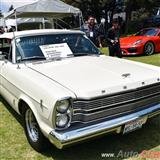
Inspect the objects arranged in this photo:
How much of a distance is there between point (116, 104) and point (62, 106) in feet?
2.38

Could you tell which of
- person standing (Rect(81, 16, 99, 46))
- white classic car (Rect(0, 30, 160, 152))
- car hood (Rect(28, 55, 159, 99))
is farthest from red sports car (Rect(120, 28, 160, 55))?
car hood (Rect(28, 55, 159, 99))

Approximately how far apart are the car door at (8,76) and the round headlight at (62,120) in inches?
51.7

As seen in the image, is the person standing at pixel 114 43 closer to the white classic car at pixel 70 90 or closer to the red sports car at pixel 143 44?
the red sports car at pixel 143 44

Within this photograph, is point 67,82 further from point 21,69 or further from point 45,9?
point 45,9

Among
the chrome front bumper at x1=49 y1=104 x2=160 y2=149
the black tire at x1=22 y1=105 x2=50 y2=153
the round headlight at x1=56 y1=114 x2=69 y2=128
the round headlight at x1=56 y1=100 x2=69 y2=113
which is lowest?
the black tire at x1=22 y1=105 x2=50 y2=153

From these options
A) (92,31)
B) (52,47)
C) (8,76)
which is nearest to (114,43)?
(92,31)

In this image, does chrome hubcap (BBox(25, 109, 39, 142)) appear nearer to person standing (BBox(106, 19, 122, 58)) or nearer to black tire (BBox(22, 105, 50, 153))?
black tire (BBox(22, 105, 50, 153))

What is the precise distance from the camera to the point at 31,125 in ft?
14.8

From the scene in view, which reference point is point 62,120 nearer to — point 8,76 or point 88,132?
point 88,132

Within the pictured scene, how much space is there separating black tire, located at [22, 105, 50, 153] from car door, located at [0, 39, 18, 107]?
1.44 ft

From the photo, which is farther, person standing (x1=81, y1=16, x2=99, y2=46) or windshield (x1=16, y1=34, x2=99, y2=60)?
person standing (x1=81, y1=16, x2=99, y2=46)

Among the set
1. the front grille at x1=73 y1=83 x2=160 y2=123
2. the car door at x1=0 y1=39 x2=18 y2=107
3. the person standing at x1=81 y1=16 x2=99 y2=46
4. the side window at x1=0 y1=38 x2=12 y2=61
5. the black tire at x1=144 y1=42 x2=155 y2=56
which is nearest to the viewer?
the front grille at x1=73 y1=83 x2=160 y2=123

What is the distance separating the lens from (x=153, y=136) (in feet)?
15.5

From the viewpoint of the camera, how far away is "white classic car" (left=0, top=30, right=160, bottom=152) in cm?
368
